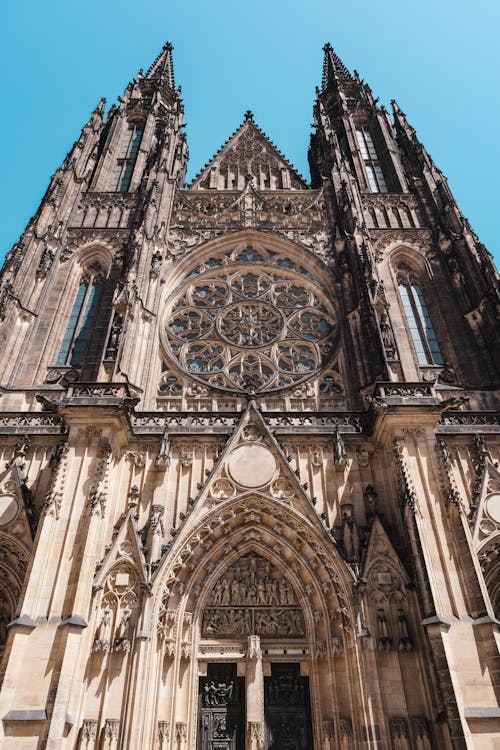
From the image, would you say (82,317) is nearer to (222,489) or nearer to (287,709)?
(222,489)

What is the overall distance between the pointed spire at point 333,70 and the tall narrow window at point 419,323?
1428cm

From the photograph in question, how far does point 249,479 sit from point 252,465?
33cm

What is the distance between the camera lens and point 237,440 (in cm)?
1169

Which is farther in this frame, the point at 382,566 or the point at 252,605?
the point at 252,605

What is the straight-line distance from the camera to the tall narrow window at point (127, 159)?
19.9 meters

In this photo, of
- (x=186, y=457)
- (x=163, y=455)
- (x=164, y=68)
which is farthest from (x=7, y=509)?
(x=164, y=68)

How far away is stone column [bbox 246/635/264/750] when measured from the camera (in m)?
8.93

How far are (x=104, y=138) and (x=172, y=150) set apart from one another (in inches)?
136

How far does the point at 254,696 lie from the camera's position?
369 inches

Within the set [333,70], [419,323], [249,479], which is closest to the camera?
[249,479]

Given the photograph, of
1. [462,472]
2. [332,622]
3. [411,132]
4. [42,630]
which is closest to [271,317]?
[462,472]

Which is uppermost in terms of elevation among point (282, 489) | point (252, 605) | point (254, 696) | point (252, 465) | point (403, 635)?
point (252, 465)

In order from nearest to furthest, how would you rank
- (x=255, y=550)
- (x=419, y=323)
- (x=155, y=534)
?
(x=155, y=534), (x=255, y=550), (x=419, y=323)

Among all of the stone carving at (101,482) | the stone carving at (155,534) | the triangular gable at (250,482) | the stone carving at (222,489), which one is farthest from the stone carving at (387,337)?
the stone carving at (101,482)
